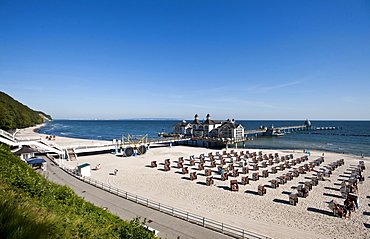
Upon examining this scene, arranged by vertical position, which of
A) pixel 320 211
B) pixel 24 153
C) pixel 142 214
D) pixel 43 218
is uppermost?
pixel 43 218

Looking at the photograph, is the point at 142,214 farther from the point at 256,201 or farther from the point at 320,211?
the point at 320,211

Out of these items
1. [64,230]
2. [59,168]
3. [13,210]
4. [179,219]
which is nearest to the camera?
[13,210]

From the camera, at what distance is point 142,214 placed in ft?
34.7

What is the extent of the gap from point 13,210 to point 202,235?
6.87 m

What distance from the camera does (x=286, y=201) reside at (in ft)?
47.8

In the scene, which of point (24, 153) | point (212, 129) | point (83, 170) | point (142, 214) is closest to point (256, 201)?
point (142, 214)

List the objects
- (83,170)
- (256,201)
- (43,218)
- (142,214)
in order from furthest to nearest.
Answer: (83,170) → (256,201) → (142,214) → (43,218)

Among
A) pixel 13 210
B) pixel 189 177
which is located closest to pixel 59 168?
pixel 189 177

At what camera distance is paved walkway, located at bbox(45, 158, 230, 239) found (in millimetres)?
8711

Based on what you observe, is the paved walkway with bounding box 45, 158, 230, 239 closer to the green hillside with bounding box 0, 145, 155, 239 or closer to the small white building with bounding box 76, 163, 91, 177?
the green hillside with bounding box 0, 145, 155, 239

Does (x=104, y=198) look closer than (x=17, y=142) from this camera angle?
Yes

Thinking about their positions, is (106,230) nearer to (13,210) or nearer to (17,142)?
(13,210)


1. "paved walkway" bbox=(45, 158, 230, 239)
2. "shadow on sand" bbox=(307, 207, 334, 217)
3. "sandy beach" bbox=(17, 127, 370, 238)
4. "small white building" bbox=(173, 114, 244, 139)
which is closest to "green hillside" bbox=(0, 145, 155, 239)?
"paved walkway" bbox=(45, 158, 230, 239)

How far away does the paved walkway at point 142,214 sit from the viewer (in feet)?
28.6
